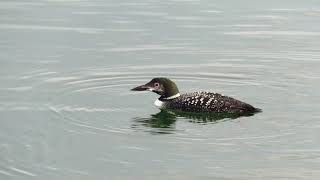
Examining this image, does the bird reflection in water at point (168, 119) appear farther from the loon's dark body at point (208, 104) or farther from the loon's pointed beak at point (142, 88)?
the loon's pointed beak at point (142, 88)

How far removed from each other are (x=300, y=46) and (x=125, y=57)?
3713mm

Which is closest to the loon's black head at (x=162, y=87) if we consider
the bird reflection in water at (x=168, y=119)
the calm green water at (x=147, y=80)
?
the calm green water at (x=147, y=80)

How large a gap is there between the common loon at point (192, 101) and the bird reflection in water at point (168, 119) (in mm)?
83

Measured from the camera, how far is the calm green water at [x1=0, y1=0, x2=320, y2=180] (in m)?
11.3

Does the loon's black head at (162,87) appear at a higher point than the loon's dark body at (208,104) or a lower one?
higher

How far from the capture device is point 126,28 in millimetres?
20859

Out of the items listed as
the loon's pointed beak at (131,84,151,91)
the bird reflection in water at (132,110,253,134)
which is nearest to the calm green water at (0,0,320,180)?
the bird reflection in water at (132,110,253,134)

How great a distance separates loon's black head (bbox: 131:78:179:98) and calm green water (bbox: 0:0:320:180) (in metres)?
0.24

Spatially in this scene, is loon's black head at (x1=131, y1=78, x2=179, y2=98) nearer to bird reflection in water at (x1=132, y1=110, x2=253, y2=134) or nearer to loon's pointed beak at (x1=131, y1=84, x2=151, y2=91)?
loon's pointed beak at (x1=131, y1=84, x2=151, y2=91)

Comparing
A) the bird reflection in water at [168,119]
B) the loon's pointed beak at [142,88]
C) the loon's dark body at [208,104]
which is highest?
the loon's pointed beak at [142,88]

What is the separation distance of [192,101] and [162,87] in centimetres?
88

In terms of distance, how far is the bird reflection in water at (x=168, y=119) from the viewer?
1270 centimetres

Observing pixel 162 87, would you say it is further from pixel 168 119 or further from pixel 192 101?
pixel 168 119

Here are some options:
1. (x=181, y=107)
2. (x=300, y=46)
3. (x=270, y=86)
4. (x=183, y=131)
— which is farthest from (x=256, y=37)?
(x=183, y=131)
